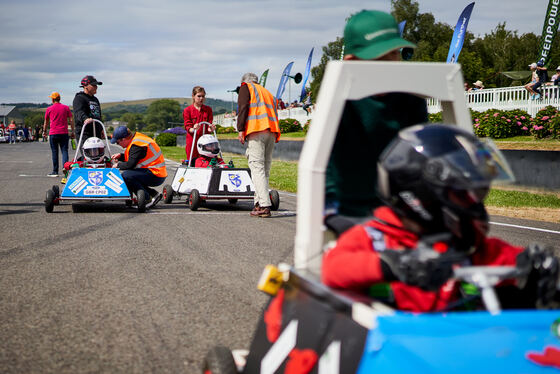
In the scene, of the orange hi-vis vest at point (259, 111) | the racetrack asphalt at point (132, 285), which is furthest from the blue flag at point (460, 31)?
the orange hi-vis vest at point (259, 111)

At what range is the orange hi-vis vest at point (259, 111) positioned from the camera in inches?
354

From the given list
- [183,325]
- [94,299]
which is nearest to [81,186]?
[94,299]

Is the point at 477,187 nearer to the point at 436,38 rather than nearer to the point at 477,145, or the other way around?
the point at 477,145

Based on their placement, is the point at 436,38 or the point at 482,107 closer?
the point at 482,107

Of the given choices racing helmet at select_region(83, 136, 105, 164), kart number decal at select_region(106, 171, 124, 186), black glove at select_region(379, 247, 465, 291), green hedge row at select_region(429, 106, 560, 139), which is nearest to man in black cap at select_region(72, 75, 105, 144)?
racing helmet at select_region(83, 136, 105, 164)

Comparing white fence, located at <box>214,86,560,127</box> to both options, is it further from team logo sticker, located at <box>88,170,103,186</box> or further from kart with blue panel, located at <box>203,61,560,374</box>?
kart with blue panel, located at <box>203,61,560,374</box>

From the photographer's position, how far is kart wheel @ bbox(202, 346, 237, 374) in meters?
2.70

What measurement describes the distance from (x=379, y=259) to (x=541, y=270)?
0.55 m

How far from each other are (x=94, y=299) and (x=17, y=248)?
2383 mm

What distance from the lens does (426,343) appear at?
1.83 meters

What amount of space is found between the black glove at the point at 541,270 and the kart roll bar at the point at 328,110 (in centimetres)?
81

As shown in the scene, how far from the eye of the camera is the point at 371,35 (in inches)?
120

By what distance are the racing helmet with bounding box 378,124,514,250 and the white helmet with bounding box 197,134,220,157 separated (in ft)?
30.3

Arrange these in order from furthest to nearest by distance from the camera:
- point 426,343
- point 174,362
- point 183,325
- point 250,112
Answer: point 250,112 < point 183,325 < point 174,362 < point 426,343
